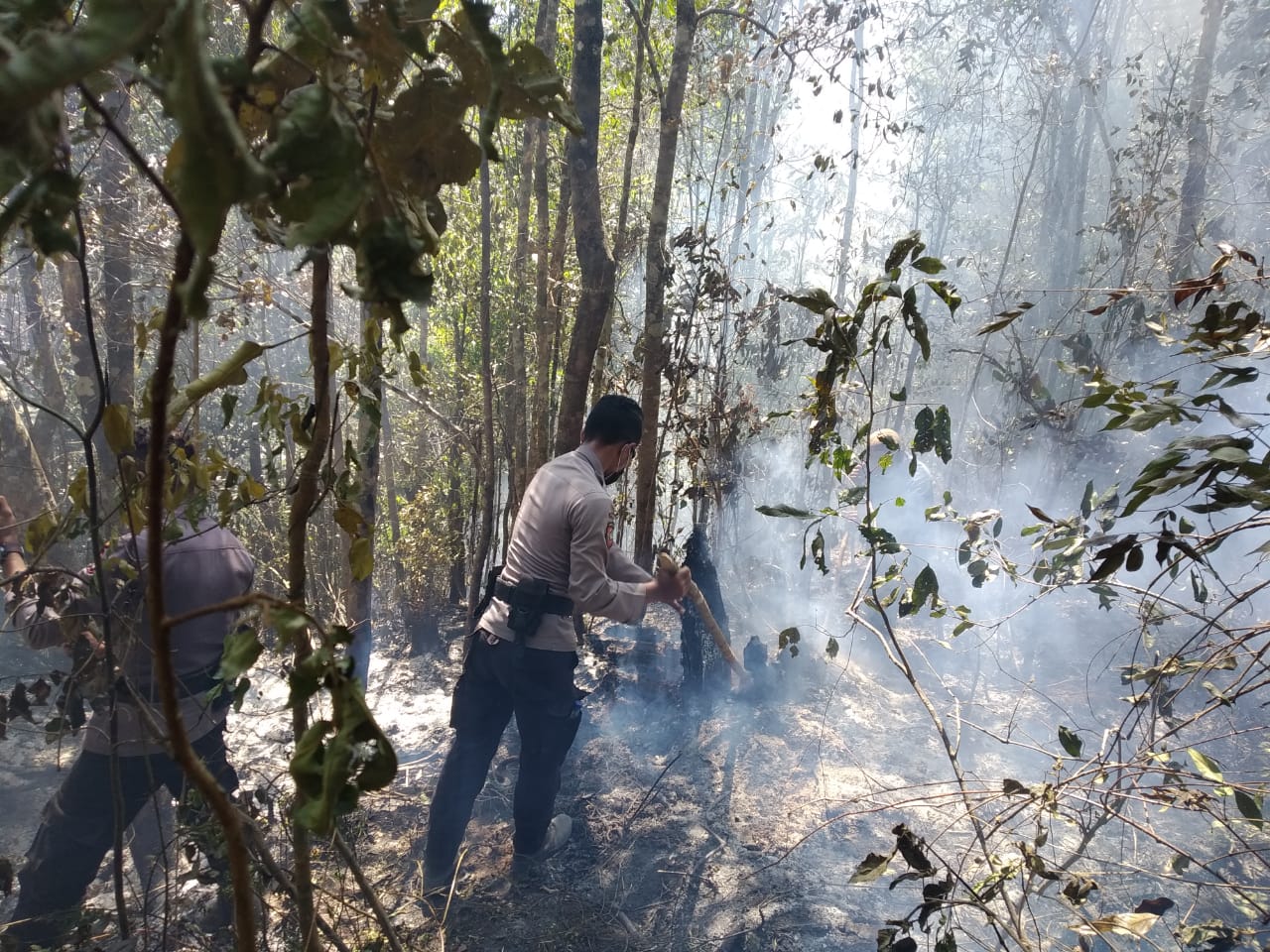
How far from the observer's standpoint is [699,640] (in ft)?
17.0

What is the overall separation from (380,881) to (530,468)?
2725 mm

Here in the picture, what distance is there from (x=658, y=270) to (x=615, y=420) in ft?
4.80

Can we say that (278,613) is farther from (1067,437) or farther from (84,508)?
(1067,437)

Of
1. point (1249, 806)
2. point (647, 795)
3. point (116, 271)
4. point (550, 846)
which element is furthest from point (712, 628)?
point (116, 271)

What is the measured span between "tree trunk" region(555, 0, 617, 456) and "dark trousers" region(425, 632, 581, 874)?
136 cm

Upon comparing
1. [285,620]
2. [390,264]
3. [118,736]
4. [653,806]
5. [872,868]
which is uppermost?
[390,264]

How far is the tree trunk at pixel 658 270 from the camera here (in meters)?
4.10

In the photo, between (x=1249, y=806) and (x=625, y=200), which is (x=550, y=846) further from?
(x=625, y=200)

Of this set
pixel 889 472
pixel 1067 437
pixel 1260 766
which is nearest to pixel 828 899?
pixel 1260 766

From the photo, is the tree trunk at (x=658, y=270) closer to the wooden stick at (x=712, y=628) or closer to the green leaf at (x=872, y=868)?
the wooden stick at (x=712, y=628)

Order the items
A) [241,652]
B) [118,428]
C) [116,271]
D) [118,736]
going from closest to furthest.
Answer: [241,652] → [118,428] → [118,736] → [116,271]

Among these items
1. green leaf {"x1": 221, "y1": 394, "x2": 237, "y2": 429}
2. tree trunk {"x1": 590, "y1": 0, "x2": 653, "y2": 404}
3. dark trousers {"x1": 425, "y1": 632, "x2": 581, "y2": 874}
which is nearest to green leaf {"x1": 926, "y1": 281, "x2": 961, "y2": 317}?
green leaf {"x1": 221, "y1": 394, "x2": 237, "y2": 429}

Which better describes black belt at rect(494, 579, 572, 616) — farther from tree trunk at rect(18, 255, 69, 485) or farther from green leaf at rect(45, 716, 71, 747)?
tree trunk at rect(18, 255, 69, 485)

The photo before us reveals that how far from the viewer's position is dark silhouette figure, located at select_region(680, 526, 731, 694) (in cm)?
511
